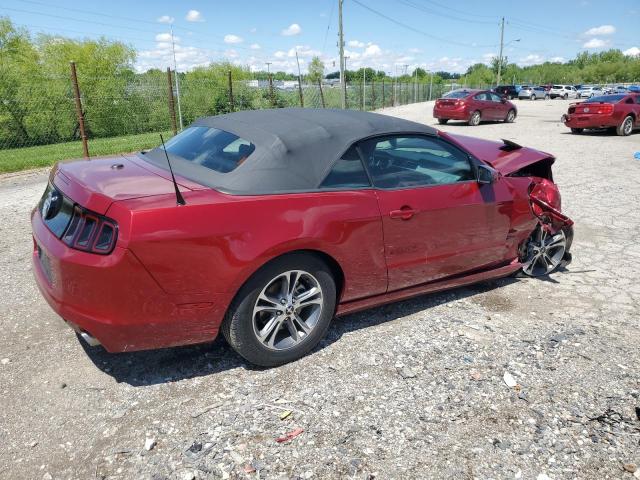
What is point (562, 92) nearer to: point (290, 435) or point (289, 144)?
point (289, 144)

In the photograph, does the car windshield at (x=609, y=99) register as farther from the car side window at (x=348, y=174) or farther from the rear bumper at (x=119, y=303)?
the rear bumper at (x=119, y=303)

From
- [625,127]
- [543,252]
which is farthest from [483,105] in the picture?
[543,252]

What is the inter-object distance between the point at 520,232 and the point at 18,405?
3.86 m

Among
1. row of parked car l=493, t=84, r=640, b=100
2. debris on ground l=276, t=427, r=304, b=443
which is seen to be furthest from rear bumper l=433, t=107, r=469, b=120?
row of parked car l=493, t=84, r=640, b=100

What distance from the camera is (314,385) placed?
10.00 feet

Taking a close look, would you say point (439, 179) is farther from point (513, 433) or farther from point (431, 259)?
point (513, 433)

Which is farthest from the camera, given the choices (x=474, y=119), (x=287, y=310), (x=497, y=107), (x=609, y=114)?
(x=497, y=107)

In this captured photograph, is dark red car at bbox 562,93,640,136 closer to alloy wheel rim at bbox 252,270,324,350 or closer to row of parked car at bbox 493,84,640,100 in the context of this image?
alloy wheel rim at bbox 252,270,324,350

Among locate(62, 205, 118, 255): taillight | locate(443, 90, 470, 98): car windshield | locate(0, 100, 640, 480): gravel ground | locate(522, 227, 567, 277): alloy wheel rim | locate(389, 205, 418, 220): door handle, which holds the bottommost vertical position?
locate(0, 100, 640, 480): gravel ground

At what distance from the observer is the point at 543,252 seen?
15.6 ft

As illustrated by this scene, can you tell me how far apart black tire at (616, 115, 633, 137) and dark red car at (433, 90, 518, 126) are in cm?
582

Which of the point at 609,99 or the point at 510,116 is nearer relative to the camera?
the point at 609,99

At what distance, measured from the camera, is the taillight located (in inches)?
101

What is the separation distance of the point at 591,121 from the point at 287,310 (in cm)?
1718
